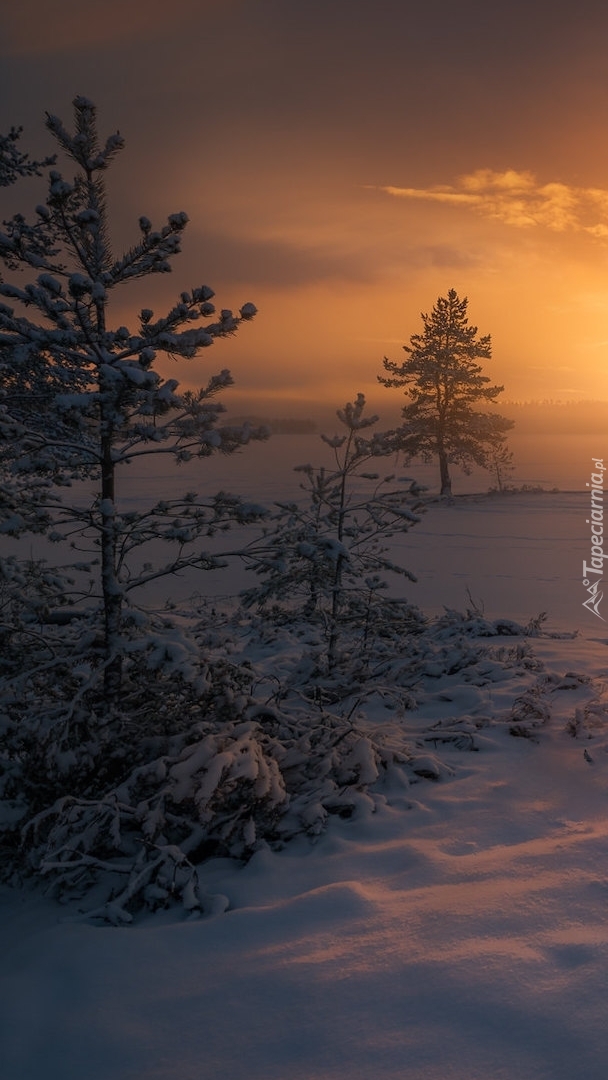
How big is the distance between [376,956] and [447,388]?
113 feet

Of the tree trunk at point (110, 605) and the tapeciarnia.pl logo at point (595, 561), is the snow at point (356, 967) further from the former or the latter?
the tapeciarnia.pl logo at point (595, 561)

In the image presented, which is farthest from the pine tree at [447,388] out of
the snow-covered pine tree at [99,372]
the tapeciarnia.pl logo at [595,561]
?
the snow-covered pine tree at [99,372]

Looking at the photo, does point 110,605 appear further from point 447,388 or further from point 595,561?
point 447,388

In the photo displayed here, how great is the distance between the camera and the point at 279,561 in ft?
14.6

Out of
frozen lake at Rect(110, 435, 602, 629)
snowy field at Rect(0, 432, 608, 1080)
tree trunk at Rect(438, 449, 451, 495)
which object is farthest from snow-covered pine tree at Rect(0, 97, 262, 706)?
tree trunk at Rect(438, 449, 451, 495)

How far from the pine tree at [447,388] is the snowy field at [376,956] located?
30868mm

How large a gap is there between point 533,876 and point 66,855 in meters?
2.67

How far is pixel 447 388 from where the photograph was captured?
115 ft

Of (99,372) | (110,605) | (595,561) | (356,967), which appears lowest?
(356,967)

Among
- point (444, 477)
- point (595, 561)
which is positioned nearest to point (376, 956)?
point (595, 561)

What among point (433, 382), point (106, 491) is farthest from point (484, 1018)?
point (433, 382)

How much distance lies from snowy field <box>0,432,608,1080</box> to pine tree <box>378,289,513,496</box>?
30868 mm

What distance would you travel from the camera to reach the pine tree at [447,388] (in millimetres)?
34562

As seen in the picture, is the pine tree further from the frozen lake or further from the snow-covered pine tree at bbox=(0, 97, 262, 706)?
the snow-covered pine tree at bbox=(0, 97, 262, 706)
